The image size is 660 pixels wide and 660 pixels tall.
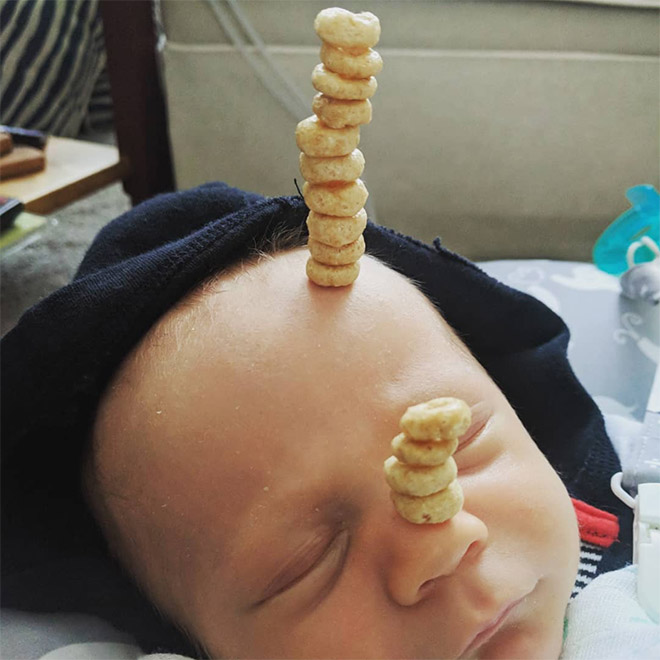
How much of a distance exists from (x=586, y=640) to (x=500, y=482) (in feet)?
0.52

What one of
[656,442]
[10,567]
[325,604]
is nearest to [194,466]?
[325,604]

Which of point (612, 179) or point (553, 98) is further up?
point (553, 98)

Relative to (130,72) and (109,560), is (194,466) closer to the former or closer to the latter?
(109,560)

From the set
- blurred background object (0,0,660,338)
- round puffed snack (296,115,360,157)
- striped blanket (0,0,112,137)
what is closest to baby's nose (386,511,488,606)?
round puffed snack (296,115,360,157)

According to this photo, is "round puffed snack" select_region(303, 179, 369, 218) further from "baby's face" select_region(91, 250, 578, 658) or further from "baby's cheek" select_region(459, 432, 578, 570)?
"baby's cheek" select_region(459, 432, 578, 570)

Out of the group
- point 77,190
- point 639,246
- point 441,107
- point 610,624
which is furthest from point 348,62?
point 77,190

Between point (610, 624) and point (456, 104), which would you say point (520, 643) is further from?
point (456, 104)

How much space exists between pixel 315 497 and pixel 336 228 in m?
0.19

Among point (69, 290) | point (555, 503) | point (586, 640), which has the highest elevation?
point (69, 290)

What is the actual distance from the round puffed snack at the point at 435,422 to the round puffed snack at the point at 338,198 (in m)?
0.16

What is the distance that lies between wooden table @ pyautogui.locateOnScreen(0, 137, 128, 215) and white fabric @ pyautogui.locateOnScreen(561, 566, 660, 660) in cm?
109

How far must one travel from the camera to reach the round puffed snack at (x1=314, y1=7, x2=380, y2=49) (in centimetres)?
45

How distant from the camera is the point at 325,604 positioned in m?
0.52

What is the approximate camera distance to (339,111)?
480 mm
